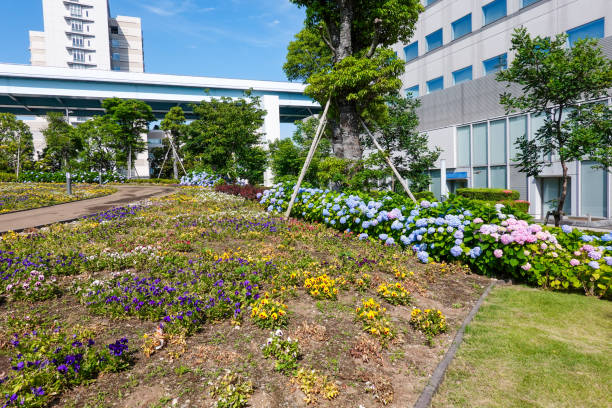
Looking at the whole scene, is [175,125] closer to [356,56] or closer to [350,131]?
[356,56]

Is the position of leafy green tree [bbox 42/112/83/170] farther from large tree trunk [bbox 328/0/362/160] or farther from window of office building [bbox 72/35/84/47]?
window of office building [bbox 72/35/84/47]

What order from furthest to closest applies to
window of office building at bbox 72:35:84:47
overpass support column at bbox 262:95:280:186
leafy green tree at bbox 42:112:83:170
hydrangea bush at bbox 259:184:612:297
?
window of office building at bbox 72:35:84:47 < overpass support column at bbox 262:95:280:186 < leafy green tree at bbox 42:112:83:170 < hydrangea bush at bbox 259:184:612:297

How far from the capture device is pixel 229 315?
3.85 meters

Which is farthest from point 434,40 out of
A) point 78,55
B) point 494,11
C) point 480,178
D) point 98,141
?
point 78,55

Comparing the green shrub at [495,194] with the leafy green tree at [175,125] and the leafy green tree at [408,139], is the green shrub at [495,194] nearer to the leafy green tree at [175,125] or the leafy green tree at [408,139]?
the leafy green tree at [408,139]

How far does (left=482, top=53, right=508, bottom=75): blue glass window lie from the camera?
1881 cm

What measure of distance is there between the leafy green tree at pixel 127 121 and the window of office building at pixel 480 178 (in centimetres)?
3563

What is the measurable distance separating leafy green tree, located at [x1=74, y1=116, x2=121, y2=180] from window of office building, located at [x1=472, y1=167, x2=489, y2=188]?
35.8 metres

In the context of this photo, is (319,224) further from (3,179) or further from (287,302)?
(3,179)

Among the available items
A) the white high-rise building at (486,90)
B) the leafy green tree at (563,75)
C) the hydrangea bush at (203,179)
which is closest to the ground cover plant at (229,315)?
the leafy green tree at (563,75)

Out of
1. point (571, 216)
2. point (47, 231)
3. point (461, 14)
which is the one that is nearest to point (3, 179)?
point (47, 231)

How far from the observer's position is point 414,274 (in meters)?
5.40

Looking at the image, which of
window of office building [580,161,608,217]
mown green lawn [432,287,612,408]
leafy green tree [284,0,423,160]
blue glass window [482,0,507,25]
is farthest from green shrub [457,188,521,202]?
mown green lawn [432,287,612,408]

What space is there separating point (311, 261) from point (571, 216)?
1607cm
